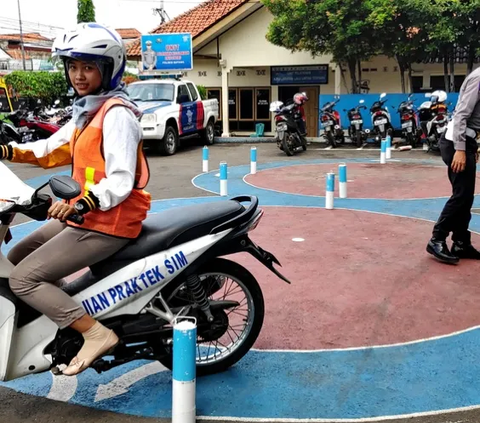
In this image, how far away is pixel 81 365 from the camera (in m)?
3.06

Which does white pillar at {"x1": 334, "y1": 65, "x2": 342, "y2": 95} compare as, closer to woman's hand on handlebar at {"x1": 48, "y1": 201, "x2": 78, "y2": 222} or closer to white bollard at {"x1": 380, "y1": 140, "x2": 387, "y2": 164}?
white bollard at {"x1": 380, "y1": 140, "x2": 387, "y2": 164}

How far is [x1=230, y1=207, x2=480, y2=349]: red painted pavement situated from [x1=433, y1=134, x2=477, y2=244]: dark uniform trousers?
0.33 meters

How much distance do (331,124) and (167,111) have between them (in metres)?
5.22

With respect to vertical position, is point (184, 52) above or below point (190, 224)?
above

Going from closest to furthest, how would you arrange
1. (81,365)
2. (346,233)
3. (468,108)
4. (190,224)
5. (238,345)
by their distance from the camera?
(81,365) → (190,224) → (238,345) → (468,108) → (346,233)

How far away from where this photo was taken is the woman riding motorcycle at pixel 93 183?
2951 mm

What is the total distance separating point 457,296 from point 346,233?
2.35 metres

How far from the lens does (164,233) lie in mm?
3277

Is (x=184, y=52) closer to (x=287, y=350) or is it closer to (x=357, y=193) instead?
(x=357, y=193)

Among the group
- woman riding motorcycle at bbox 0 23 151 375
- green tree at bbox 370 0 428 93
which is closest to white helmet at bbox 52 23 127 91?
woman riding motorcycle at bbox 0 23 151 375

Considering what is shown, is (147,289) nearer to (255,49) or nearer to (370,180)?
(370,180)

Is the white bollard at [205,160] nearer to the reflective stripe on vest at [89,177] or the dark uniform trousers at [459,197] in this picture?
the dark uniform trousers at [459,197]

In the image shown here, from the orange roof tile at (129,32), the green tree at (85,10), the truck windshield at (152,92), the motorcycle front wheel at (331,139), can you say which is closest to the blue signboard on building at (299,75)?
the motorcycle front wheel at (331,139)

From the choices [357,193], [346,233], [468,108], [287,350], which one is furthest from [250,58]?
[287,350]
